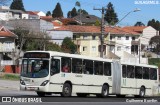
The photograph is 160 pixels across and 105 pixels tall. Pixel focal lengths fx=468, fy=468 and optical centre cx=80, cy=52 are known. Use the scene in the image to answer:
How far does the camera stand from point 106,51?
99062 mm

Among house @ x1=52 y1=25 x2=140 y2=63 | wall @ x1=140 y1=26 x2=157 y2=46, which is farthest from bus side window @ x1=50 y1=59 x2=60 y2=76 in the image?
wall @ x1=140 y1=26 x2=157 y2=46

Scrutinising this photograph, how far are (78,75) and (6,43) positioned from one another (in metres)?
58.2

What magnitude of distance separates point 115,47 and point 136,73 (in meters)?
69.6

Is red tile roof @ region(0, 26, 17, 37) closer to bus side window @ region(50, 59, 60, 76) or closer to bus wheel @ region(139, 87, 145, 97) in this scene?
bus wheel @ region(139, 87, 145, 97)

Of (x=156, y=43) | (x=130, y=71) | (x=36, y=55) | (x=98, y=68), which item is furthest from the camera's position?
(x=156, y=43)

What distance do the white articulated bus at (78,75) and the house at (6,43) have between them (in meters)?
50.0

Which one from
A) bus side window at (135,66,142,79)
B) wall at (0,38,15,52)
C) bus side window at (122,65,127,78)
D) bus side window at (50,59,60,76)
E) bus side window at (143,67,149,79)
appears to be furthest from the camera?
wall at (0,38,15,52)

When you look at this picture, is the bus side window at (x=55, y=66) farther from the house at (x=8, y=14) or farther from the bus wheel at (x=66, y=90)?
the house at (x=8, y=14)

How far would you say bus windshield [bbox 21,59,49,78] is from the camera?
2591 cm

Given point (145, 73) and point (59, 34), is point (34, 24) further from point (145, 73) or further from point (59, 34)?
point (145, 73)

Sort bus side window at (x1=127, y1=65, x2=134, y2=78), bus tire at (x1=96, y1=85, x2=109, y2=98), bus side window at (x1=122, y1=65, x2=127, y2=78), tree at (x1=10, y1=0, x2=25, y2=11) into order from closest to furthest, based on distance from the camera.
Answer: bus tire at (x1=96, y1=85, x2=109, y2=98)
bus side window at (x1=122, y1=65, x2=127, y2=78)
bus side window at (x1=127, y1=65, x2=134, y2=78)
tree at (x1=10, y1=0, x2=25, y2=11)

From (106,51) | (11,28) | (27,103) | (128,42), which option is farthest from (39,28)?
(27,103)

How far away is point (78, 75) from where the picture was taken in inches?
1109

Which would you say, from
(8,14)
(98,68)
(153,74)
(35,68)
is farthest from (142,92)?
(8,14)
